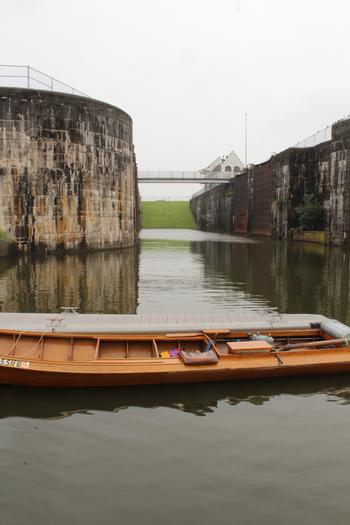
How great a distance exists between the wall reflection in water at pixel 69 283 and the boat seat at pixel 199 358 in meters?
5.23

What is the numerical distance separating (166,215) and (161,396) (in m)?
80.9

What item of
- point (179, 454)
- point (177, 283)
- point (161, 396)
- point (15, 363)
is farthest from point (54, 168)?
point (179, 454)

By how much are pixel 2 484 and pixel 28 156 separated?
72.0 ft

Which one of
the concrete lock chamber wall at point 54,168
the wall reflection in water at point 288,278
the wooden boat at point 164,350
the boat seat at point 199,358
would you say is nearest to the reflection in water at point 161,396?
the wooden boat at point 164,350

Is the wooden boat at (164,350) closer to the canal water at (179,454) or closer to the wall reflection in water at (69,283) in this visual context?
the canal water at (179,454)

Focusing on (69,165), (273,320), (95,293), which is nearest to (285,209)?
(69,165)

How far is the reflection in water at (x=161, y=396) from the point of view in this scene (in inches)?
257

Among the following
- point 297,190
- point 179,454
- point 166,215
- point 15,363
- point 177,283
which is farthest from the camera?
point 166,215

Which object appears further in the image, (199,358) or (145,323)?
(145,323)

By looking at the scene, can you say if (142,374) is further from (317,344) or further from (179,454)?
(317,344)

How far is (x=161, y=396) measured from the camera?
6957mm

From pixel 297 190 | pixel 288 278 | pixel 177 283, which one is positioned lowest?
pixel 177 283

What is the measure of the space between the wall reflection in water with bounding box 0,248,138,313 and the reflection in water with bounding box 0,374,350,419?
5498mm

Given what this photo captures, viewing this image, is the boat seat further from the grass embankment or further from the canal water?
the grass embankment
